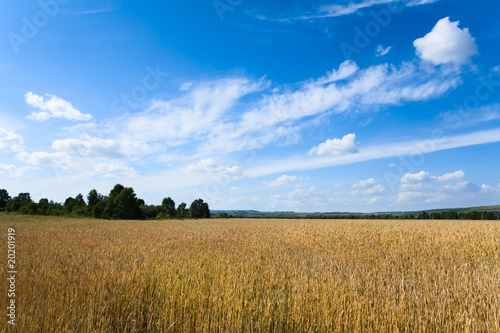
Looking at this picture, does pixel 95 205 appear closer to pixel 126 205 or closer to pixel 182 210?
pixel 126 205

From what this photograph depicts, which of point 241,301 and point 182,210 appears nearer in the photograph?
point 241,301

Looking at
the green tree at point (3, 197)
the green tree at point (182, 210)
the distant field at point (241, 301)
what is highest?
the green tree at point (3, 197)

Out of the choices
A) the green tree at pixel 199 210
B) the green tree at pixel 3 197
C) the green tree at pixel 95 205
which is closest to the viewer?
the green tree at pixel 95 205

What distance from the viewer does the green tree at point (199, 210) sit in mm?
94312

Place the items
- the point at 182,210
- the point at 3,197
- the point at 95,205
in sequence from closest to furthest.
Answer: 1. the point at 95,205
2. the point at 3,197
3. the point at 182,210

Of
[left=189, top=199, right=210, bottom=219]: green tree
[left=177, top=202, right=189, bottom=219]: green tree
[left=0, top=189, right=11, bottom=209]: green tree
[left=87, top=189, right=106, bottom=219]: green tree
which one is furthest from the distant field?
[left=0, top=189, right=11, bottom=209]: green tree

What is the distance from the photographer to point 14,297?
4.45 meters

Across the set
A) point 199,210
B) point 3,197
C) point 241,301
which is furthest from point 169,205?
point 241,301

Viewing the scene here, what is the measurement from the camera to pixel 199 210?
9538 cm

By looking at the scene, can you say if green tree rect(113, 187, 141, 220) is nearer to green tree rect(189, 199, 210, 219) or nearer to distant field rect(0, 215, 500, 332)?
green tree rect(189, 199, 210, 219)

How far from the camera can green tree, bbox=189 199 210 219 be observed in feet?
309

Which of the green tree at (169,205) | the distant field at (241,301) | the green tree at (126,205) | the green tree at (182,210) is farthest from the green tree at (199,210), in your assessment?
the distant field at (241,301)

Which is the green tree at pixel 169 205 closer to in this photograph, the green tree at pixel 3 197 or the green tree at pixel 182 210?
the green tree at pixel 182 210

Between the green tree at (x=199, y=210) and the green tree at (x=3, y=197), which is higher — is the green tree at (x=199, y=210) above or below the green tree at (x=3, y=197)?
below
